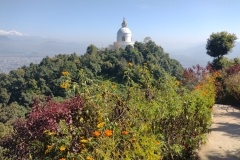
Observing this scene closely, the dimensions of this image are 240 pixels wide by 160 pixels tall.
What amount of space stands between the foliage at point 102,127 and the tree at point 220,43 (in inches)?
582

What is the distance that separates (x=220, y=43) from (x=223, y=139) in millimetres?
14094

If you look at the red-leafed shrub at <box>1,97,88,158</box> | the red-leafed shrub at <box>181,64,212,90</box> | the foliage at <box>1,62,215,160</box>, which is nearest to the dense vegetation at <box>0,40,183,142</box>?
the red-leafed shrub at <box>181,64,212,90</box>

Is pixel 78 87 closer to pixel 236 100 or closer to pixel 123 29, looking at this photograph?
pixel 236 100

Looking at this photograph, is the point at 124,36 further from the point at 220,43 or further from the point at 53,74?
the point at 220,43

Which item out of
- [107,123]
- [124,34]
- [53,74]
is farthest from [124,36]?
[107,123]

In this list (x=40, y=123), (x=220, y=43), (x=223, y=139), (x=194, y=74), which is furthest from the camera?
(x=220, y=43)

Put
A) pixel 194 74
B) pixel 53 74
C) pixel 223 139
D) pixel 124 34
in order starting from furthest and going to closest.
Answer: pixel 124 34 → pixel 53 74 → pixel 194 74 → pixel 223 139

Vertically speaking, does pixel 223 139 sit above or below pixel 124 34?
below

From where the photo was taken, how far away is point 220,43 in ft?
55.1

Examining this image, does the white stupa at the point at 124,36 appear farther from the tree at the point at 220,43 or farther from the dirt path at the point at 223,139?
the dirt path at the point at 223,139

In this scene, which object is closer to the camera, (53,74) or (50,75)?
(50,75)

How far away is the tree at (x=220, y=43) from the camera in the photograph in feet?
54.6

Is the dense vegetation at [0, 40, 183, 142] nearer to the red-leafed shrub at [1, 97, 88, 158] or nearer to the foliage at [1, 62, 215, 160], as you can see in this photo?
the foliage at [1, 62, 215, 160]

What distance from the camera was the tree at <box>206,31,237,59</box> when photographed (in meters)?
16.7
